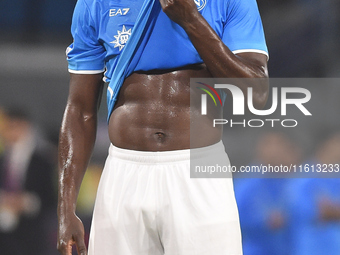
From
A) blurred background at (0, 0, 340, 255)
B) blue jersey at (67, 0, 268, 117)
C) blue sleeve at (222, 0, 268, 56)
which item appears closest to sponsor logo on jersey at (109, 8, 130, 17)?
blue jersey at (67, 0, 268, 117)

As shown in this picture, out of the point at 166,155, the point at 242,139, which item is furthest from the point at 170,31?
the point at 242,139

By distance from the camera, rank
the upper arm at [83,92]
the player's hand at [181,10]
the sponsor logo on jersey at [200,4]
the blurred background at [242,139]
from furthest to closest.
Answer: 1. the blurred background at [242,139]
2. the upper arm at [83,92]
3. the sponsor logo on jersey at [200,4]
4. the player's hand at [181,10]

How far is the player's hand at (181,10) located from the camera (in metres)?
1.06

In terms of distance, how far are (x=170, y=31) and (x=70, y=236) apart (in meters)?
0.59

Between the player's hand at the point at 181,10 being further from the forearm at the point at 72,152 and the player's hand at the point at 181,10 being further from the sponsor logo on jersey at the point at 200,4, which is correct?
the forearm at the point at 72,152

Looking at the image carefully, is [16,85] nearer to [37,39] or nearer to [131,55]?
[37,39]

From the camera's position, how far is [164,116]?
116 centimetres

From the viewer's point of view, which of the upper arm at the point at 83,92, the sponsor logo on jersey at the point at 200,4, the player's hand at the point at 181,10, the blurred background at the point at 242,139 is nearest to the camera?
the player's hand at the point at 181,10

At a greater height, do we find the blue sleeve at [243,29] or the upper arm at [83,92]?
the blue sleeve at [243,29]

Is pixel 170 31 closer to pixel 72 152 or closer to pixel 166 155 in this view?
pixel 166 155

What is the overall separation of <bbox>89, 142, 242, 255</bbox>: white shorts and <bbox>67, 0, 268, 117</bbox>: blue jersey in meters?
0.23

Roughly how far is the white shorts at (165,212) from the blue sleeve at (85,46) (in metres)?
0.30

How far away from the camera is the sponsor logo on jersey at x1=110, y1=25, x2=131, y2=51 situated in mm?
1193

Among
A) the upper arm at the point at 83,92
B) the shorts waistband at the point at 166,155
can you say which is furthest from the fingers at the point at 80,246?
the upper arm at the point at 83,92
